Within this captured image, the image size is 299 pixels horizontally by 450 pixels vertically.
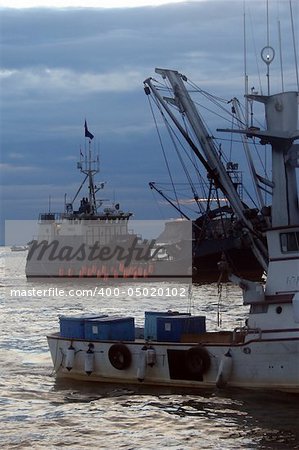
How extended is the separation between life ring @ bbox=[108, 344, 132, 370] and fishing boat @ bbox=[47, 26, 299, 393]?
0.14 ft

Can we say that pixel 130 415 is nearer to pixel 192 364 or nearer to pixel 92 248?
pixel 192 364

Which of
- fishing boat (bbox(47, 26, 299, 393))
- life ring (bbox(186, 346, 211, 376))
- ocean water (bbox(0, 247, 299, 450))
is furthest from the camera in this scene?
life ring (bbox(186, 346, 211, 376))

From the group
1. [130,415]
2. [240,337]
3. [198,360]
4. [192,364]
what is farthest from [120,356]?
[240,337]

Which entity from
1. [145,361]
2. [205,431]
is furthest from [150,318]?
[205,431]

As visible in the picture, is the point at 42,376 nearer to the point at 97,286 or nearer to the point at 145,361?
the point at 145,361

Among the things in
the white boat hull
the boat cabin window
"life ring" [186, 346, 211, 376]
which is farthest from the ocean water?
the boat cabin window

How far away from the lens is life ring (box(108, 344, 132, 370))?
32.4m

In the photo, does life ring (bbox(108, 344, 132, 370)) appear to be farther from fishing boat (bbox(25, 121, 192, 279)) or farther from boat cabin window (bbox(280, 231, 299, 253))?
fishing boat (bbox(25, 121, 192, 279))

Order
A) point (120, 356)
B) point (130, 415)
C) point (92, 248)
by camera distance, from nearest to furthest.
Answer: point (130, 415) → point (120, 356) → point (92, 248)

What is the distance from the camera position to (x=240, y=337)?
3086 centimetres

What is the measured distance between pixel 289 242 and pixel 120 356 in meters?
8.62

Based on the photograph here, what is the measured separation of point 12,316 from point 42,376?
94.4 feet

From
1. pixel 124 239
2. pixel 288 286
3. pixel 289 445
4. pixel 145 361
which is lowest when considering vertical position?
pixel 289 445

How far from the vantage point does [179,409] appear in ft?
96.4
